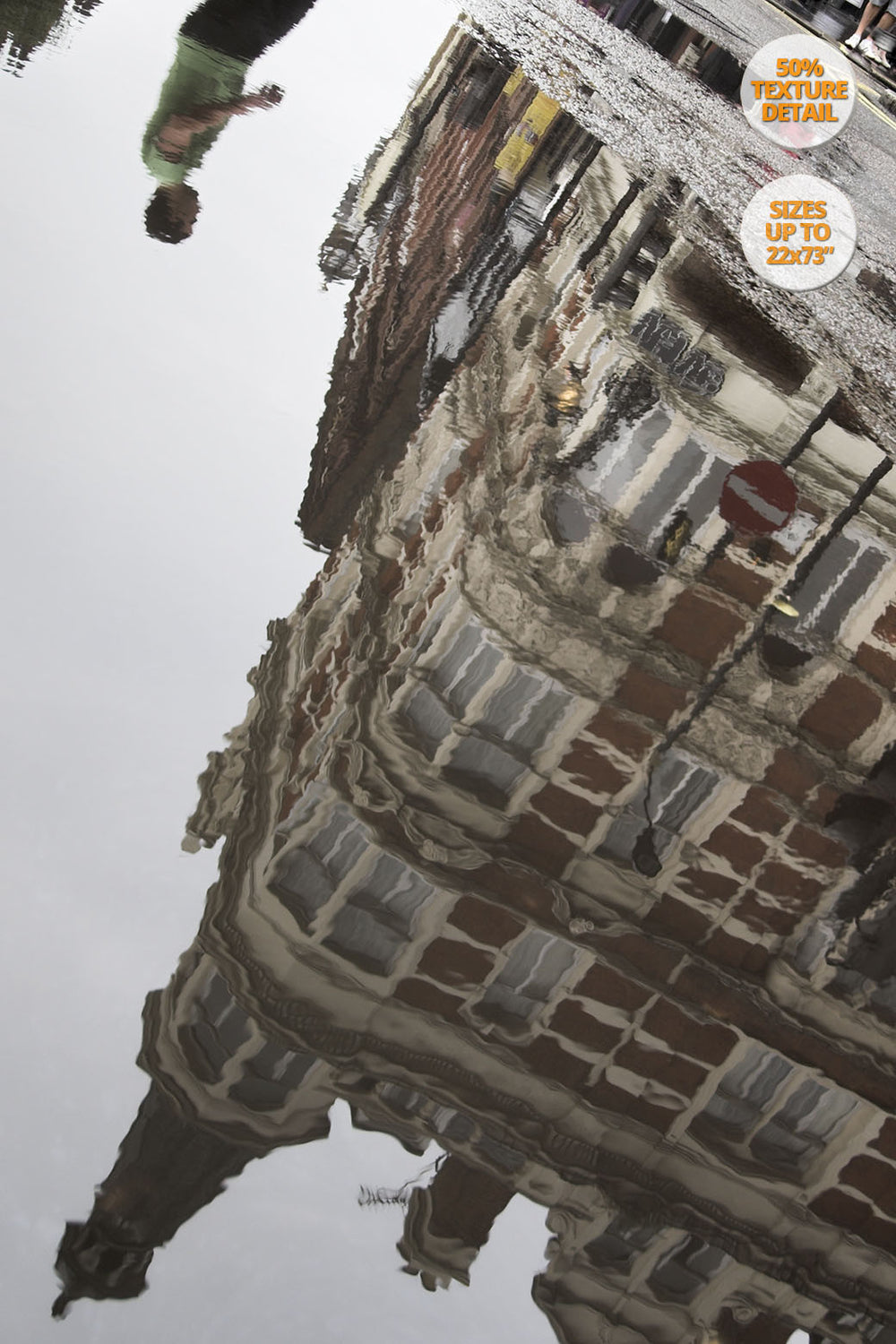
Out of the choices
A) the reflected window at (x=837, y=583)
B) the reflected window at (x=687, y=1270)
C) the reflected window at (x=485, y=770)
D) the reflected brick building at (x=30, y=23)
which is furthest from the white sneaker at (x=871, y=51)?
the reflected window at (x=687, y=1270)

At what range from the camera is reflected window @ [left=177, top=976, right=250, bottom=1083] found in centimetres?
204

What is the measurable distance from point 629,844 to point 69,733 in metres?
1.76

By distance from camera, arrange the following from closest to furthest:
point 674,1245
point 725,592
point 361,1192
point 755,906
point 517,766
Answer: point 361,1192, point 674,1245, point 517,766, point 755,906, point 725,592

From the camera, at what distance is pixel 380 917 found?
276 cm

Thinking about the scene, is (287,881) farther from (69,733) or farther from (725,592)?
(725,592)

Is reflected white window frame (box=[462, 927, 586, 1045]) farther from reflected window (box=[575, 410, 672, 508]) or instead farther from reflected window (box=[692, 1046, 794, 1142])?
reflected window (box=[575, 410, 672, 508])

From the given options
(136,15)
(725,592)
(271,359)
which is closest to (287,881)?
(271,359)

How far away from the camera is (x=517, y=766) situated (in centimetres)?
368

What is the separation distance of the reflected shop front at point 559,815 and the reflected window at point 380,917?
1 centimetres

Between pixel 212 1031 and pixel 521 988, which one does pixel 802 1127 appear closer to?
pixel 521 988

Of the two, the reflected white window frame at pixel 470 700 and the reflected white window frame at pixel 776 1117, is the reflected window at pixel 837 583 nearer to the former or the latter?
the reflected white window frame at pixel 470 700

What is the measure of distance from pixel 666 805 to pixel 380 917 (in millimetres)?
1435

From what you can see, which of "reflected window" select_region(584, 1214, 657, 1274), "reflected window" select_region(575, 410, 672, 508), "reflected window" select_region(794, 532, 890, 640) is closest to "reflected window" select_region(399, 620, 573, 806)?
"reflected window" select_region(584, 1214, 657, 1274)

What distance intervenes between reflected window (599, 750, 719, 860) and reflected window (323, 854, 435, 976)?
2.78ft
